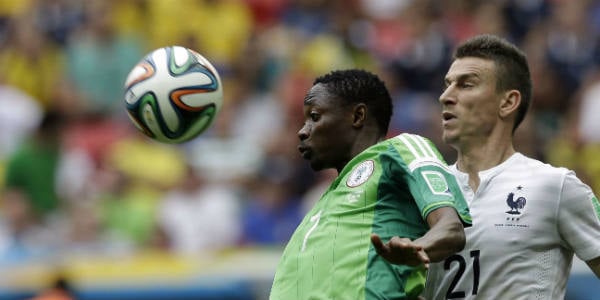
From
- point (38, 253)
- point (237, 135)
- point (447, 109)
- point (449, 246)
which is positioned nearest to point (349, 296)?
point (449, 246)

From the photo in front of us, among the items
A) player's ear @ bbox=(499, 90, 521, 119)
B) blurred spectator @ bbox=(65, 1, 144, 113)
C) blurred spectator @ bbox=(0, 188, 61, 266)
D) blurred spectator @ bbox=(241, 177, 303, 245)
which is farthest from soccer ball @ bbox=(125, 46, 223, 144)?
blurred spectator @ bbox=(65, 1, 144, 113)

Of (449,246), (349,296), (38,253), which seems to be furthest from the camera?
(38,253)

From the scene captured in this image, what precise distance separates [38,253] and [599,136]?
16.0 feet

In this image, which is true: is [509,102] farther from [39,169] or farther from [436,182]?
[39,169]

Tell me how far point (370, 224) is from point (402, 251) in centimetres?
69

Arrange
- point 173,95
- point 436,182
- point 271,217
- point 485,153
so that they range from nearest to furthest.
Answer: point 436,182, point 485,153, point 173,95, point 271,217

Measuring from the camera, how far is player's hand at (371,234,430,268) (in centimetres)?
460

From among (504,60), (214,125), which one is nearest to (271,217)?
(214,125)

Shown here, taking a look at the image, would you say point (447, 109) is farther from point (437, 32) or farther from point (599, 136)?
point (437, 32)

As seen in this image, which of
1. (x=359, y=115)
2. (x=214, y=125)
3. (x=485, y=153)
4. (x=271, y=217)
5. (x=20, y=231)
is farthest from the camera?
(x=214, y=125)

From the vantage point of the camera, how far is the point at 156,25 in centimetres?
1375

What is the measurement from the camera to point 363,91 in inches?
223

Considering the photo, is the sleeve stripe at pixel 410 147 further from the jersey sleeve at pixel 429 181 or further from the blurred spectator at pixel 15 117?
the blurred spectator at pixel 15 117

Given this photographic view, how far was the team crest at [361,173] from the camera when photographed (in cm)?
541
